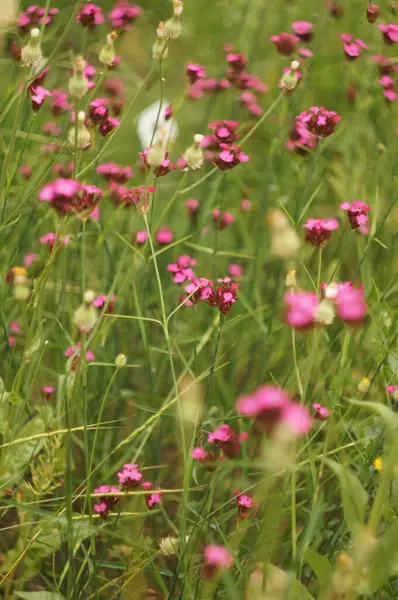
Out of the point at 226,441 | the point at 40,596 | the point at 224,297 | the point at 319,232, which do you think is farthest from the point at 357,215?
the point at 40,596

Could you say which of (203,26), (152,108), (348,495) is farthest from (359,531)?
(203,26)

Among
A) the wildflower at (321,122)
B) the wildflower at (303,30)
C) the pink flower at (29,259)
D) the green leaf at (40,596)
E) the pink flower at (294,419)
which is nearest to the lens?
the pink flower at (294,419)

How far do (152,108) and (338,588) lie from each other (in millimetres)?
1115

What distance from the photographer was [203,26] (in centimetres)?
225

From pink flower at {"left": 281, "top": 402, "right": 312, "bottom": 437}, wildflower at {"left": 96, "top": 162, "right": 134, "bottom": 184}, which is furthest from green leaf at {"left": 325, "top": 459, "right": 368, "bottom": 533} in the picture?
wildflower at {"left": 96, "top": 162, "right": 134, "bottom": 184}

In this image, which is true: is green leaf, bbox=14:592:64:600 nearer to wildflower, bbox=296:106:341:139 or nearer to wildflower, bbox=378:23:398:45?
wildflower, bbox=296:106:341:139

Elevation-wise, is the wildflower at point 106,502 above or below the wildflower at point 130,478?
below

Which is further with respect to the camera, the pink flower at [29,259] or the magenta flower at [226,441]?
the pink flower at [29,259]

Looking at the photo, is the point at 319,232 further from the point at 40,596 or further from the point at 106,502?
the point at 40,596

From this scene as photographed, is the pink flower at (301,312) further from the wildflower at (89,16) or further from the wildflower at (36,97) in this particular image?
the wildflower at (89,16)

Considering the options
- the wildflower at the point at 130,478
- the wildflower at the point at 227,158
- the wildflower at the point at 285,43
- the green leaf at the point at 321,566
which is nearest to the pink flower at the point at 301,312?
the green leaf at the point at 321,566

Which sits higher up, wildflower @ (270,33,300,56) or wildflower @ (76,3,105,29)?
wildflower @ (76,3,105,29)

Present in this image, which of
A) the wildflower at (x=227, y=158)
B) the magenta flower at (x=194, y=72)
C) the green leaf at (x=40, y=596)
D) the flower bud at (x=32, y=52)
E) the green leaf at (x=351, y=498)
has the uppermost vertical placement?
the flower bud at (x=32, y=52)

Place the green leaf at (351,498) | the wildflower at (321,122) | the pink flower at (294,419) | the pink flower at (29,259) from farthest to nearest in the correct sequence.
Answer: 1. the pink flower at (29,259)
2. the wildflower at (321,122)
3. the green leaf at (351,498)
4. the pink flower at (294,419)
